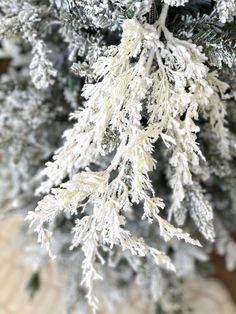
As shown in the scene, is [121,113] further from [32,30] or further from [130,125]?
[32,30]

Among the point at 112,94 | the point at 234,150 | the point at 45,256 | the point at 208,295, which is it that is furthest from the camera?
the point at 208,295

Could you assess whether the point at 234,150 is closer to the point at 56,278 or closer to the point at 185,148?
the point at 185,148

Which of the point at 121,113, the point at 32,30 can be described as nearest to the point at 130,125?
the point at 121,113

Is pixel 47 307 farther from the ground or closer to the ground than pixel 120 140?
closer to the ground

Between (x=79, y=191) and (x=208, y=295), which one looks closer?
(x=79, y=191)

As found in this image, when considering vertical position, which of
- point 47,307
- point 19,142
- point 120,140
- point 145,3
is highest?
point 145,3

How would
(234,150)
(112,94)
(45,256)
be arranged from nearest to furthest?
1. (112,94)
2. (234,150)
3. (45,256)

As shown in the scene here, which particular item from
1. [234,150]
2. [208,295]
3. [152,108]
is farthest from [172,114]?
[208,295]

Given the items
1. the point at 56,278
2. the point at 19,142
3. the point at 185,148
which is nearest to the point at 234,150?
the point at 185,148
